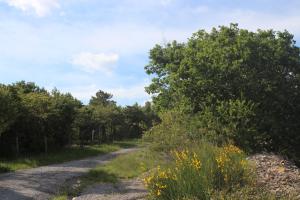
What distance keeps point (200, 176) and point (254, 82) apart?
12325 millimetres

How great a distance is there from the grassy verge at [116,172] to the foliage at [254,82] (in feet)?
12.4

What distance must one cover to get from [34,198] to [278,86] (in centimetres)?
1300

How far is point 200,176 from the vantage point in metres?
11.0

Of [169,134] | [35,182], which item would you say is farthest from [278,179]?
[35,182]

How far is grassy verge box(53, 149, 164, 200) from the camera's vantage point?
1410 cm

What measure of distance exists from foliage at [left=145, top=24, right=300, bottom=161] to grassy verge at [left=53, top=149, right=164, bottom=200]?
3789 mm

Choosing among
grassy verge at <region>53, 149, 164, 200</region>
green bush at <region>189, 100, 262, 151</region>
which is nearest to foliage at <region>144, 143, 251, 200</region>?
grassy verge at <region>53, 149, 164, 200</region>

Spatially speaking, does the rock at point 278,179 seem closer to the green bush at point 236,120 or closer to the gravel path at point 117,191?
the gravel path at point 117,191

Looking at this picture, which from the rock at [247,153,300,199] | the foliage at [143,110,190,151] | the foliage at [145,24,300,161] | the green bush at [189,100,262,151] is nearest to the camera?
the rock at [247,153,300,199]

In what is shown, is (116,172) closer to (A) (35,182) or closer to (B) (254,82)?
(A) (35,182)

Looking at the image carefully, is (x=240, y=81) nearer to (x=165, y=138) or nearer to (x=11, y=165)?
(x=165, y=138)

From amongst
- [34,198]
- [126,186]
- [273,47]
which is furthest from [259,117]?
[34,198]

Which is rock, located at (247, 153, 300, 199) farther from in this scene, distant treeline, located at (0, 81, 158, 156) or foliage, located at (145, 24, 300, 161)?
distant treeline, located at (0, 81, 158, 156)

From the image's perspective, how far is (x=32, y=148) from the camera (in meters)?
34.1
